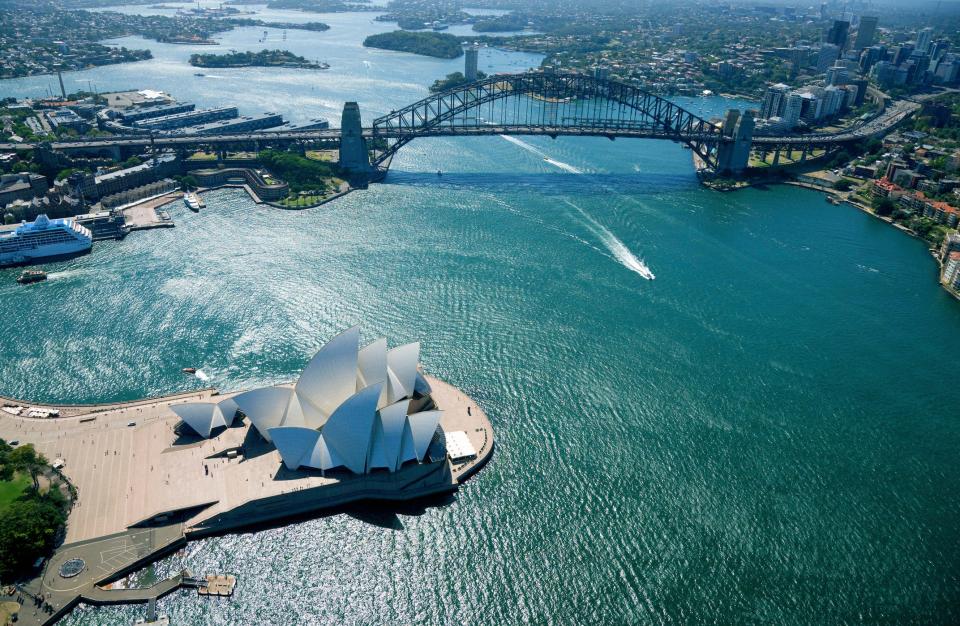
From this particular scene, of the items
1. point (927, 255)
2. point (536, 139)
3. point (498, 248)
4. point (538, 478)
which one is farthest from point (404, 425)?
point (536, 139)

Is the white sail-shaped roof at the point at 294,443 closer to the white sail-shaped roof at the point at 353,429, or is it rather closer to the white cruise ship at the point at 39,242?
the white sail-shaped roof at the point at 353,429

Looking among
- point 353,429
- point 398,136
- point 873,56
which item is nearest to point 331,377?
point 353,429

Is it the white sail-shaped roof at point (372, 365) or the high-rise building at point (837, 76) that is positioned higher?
the high-rise building at point (837, 76)

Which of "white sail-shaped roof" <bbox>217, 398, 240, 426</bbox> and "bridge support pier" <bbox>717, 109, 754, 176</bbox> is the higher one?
"bridge support pier" <bbox>717, 109, 754, 176</bbox>

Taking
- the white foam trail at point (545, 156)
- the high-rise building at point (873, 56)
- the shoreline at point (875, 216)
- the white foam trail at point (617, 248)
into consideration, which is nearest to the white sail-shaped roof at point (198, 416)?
the white foam trail at point (617, 248)

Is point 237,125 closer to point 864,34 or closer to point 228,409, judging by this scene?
point 228,409

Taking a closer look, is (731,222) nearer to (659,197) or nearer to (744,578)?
(659,197)

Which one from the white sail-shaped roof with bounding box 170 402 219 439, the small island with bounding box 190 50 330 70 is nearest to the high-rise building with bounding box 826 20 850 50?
the small island with bounding box 190 50 330 70

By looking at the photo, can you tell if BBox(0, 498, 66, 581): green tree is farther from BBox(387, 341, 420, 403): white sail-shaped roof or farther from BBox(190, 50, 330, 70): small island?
BBox(190, 50, 330, 70): small island
